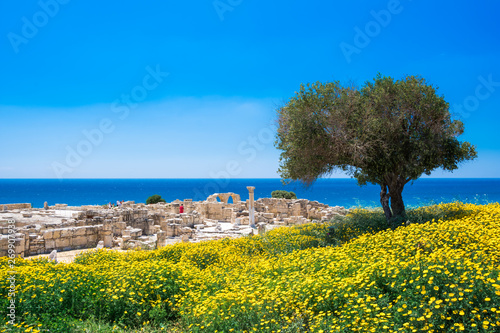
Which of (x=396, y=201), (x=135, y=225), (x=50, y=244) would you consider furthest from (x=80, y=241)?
(x=396, y=201)

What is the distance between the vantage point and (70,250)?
18.0 m

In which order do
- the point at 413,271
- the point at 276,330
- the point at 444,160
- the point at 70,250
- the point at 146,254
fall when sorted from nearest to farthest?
the point at 276,330 < the point at 413,271 < the point at 146,254 < the point at 444,160 < the point at 70,250

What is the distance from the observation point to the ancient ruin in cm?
1741

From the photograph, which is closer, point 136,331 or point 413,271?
point 413,271

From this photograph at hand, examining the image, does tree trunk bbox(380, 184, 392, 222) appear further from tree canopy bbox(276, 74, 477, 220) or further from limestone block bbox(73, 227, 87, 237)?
limestone block bbox(73, 227, 87, 237)

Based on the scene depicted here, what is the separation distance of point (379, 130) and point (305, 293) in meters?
9.72

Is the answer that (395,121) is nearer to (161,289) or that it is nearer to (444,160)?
(444,160)

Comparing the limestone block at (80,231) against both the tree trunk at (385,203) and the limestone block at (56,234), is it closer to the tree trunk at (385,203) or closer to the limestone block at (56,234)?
the limestone block at (56,234)

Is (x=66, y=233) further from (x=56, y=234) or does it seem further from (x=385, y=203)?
(x=385, y=203)

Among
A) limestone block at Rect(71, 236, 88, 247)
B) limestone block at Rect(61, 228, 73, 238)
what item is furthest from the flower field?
limestone block at Rect(71, 236, 88, 247)

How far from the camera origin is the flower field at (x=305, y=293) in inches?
189

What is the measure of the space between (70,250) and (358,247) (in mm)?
15527

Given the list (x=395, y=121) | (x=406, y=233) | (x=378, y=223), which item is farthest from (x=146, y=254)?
(x=395, y=121)

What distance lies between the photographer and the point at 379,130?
13.9 metres
